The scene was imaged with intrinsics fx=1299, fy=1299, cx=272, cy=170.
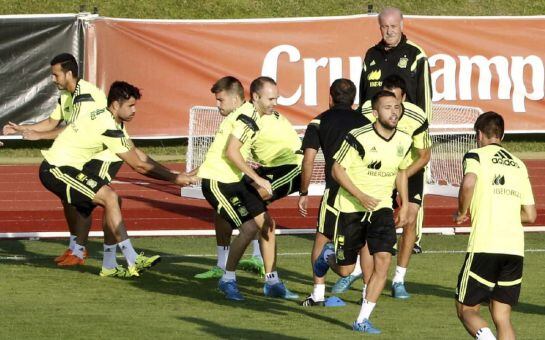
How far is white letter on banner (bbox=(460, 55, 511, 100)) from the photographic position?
2230cm

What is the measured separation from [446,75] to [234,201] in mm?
11345

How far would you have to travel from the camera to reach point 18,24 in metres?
21.7

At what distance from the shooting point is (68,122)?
1305 centimetres

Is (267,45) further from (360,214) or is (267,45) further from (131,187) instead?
(360,214)

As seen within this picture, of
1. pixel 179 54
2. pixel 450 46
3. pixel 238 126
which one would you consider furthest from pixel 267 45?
pixel 238 126

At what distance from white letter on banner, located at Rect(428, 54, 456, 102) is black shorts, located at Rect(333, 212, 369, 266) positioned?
12055 millimetres

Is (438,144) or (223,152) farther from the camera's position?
(438,144)

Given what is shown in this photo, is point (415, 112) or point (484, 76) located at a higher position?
point (484, 76)

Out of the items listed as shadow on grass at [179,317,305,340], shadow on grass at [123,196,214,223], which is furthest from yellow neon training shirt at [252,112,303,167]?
shadow on grass at [123,196,214,223]

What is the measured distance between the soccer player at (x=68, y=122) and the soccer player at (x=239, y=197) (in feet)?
5.83

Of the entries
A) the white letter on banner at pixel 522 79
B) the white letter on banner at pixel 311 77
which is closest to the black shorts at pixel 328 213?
the white letter on banner at pixel 311 77

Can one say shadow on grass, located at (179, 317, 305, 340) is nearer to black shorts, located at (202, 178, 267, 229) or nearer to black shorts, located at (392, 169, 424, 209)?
black shorts, located at (202, 178, 267, 229)

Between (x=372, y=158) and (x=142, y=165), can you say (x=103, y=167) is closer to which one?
(x=142, y=165)

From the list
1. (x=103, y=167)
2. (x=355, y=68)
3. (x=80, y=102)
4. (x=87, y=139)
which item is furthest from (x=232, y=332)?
(x=355, y=68)
